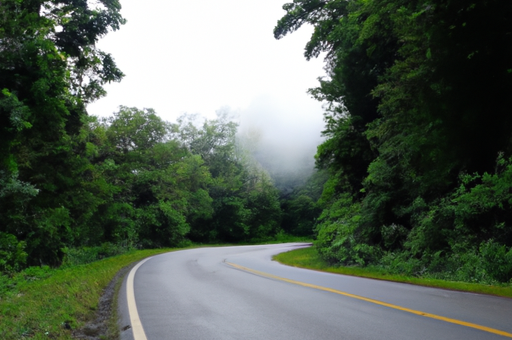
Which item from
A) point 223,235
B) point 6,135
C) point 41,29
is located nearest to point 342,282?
point 6,135

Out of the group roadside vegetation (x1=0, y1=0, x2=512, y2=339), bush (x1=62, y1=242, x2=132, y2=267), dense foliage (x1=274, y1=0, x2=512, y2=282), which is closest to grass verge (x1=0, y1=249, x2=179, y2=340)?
roadside vegetation (x1=0, y1=0, x2=512, y2=339)

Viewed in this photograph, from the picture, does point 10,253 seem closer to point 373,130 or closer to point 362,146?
point 373,130

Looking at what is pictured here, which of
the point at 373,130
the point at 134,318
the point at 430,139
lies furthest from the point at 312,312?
the point at 373,130

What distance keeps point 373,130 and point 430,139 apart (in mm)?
2908

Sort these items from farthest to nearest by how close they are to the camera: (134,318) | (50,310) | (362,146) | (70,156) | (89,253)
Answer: (89,253)
(70,156)
(362,146)
(50,310)
(134,318)

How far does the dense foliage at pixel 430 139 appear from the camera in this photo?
29.4 ft

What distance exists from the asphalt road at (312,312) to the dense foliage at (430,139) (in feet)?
9.72

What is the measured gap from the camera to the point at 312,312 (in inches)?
235

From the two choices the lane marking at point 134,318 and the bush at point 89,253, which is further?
the bush at point 89,253

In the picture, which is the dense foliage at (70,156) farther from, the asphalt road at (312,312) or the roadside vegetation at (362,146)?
the asphalt road at (312,312)

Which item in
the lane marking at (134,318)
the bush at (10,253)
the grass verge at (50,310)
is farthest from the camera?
the bush at (10,253)

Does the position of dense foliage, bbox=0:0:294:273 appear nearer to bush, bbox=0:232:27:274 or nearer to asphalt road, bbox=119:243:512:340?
bush, bbox=0:232:27:274

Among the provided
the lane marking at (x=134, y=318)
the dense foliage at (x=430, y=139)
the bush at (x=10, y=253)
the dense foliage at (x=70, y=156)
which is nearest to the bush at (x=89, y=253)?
the dense foliage at (x=70, y=156)

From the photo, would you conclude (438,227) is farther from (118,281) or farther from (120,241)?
(120,241)
